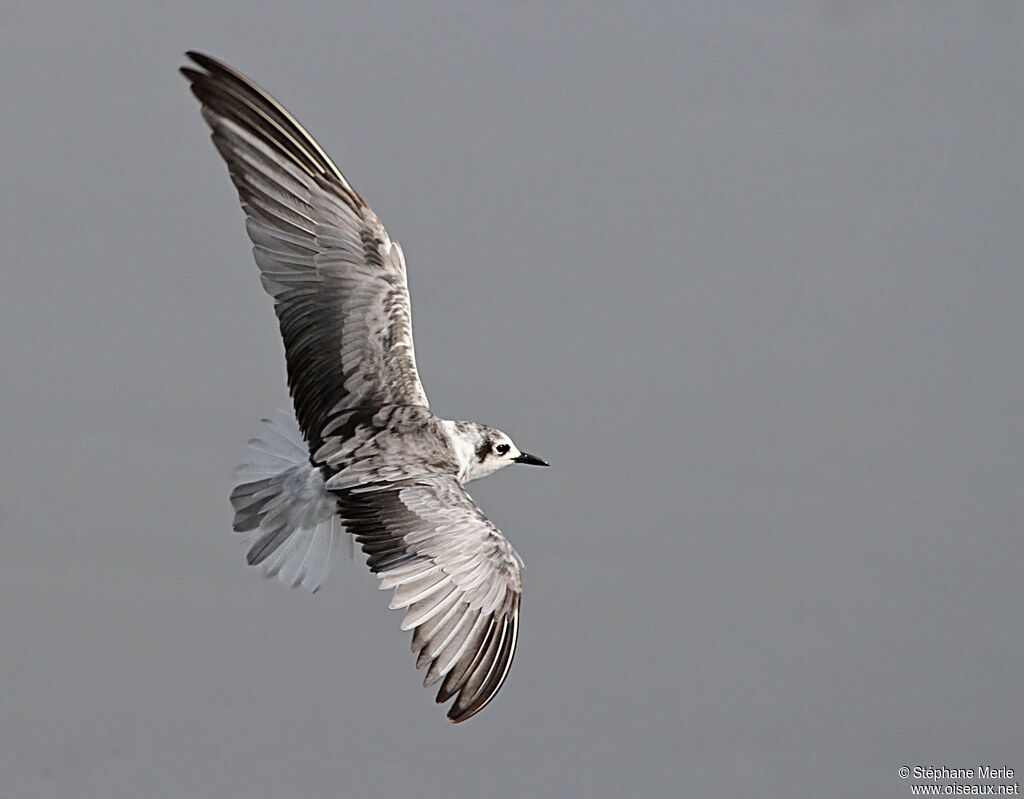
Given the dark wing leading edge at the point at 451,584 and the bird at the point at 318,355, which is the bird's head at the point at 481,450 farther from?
the dark wing leading edge at the point at 451,584

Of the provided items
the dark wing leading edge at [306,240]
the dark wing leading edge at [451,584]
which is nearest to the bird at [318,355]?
the dark wing leading edge at [306,240]

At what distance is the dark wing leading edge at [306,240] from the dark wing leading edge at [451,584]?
34cm

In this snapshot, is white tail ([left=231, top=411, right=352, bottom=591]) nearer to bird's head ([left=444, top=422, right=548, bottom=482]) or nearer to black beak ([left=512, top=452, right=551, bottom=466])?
bird's head ([left=444, top=422, right=548, bottom=482])

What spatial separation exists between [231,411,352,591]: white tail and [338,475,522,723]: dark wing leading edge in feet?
0.69

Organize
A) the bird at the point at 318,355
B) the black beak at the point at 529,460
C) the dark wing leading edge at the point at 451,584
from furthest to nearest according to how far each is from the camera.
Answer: the black beak at the point at 529,460, the bird at the point at 318,355, the dark wing leading edge at the point at 451,584

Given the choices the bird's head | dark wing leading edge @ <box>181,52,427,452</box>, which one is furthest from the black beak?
dark wing leading edge @ <box>181,52,427,452</box>

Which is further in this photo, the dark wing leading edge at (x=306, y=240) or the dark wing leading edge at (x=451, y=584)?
the dark wing leading edge at (x=306, y=240)

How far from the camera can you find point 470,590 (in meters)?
2.21

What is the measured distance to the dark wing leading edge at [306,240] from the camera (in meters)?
2.55

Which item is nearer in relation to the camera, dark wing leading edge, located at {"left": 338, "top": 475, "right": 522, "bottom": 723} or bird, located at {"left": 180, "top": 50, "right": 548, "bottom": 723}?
dark wing leading edge, located at {"left": 338, "top": 475, "right": 522, "bottom": 723}

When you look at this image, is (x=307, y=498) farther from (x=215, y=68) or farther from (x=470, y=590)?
(x=215, y=68)

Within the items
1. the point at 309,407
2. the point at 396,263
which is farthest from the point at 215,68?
the point at 309,407

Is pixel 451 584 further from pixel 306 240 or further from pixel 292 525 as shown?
pixel 306 240

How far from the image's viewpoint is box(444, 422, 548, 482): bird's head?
2559 mm
